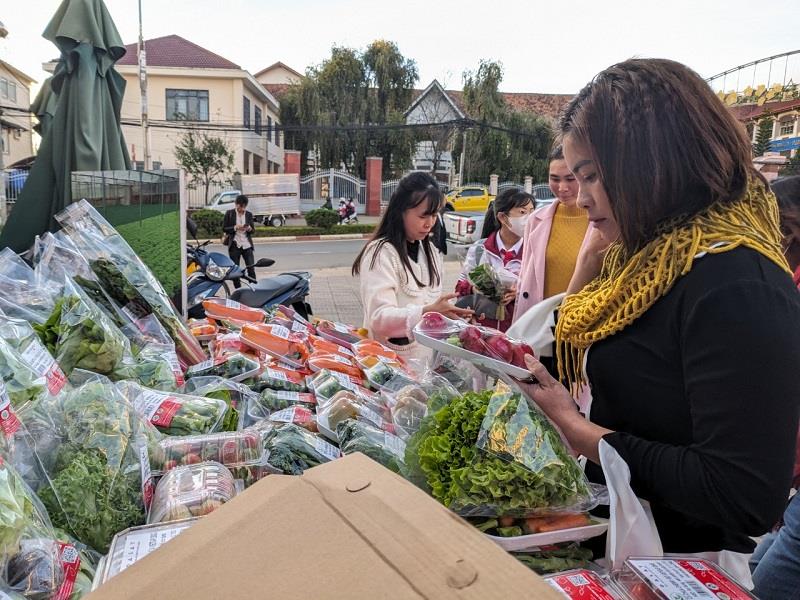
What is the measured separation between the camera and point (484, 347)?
1.62 metres

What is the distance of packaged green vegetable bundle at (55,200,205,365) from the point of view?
99.3 inches

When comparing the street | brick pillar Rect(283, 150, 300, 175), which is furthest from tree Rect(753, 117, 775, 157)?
brick pillar Rect(283, 150, 300, 175)

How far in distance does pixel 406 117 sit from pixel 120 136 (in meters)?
33.0

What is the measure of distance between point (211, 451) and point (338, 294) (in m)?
8.65

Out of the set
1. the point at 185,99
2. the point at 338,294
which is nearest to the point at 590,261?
the point at 338,294

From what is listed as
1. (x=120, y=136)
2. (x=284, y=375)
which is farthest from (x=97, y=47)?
(x=284, y=375)

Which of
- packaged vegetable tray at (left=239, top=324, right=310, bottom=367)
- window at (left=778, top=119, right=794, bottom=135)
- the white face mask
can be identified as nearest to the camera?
packaged vegetable tray at (left=239, top=324, right=310, bottom=367)

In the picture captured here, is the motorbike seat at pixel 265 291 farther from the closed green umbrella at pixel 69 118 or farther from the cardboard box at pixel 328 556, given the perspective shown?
the cardboard box at pixel 328 556

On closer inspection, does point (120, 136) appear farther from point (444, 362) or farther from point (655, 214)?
point (655, 214)

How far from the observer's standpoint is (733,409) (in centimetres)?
107

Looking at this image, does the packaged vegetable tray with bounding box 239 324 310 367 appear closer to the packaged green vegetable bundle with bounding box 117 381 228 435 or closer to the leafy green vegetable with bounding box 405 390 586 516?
the packaged green vegetable bundle with bounding box 117 381 228 435

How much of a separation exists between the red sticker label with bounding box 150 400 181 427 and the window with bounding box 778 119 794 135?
122 ft

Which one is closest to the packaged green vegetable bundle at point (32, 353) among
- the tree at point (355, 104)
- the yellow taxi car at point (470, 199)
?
the yellow taxi car at point (470, 199)

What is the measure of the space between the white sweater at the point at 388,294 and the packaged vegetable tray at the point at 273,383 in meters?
0.84
